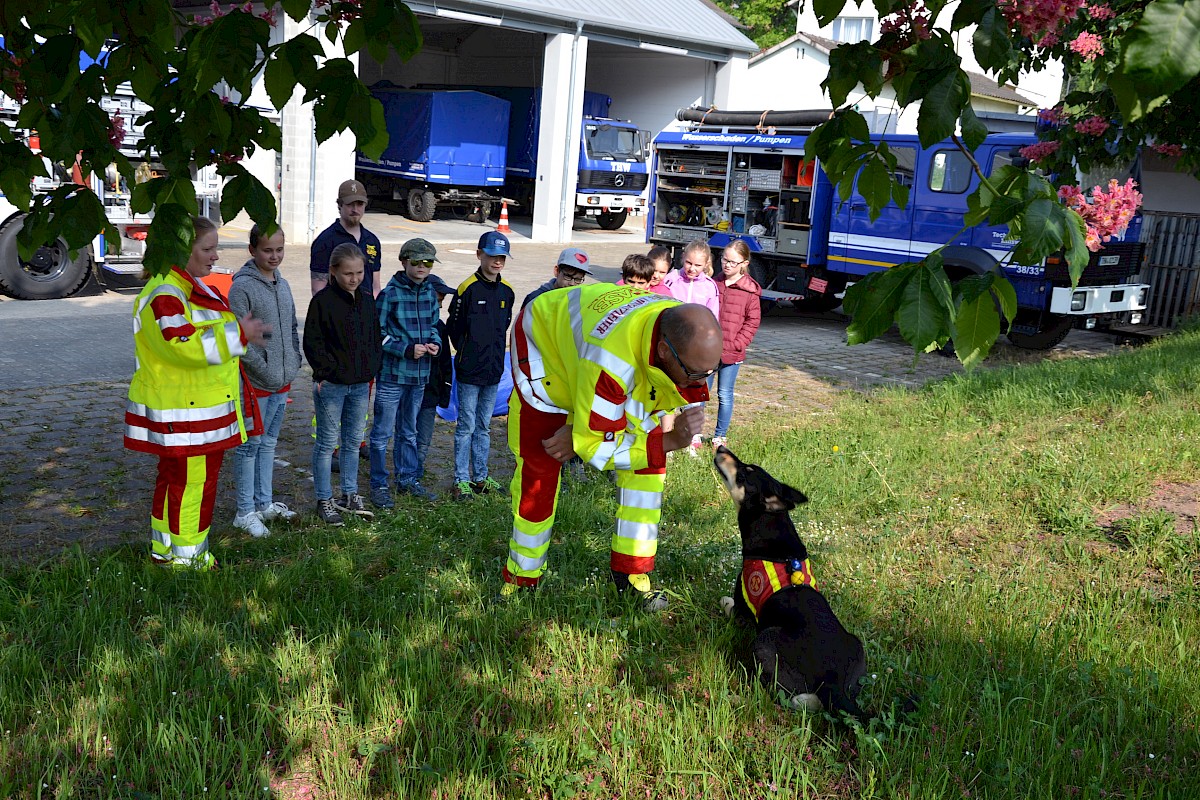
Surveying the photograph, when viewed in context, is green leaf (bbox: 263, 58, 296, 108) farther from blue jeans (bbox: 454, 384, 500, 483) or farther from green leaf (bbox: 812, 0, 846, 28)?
blue jeans (bbox: 454, 384, 500, 483)

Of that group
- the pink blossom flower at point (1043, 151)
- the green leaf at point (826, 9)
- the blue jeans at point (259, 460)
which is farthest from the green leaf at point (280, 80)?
the pink blossom flower at point (1043, 151)

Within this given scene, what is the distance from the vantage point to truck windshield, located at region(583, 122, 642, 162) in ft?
90.1

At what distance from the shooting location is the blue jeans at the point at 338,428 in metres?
5.96

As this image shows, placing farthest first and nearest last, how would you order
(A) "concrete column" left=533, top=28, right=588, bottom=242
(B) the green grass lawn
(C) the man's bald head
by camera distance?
(A) "concrete column" left=533, top=28, right=588, bottom=242 → (C) the man's bald head → (B) the green grass lawn

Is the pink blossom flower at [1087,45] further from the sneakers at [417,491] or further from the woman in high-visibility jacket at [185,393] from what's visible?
the woman in high-visibility jacket at [185,393]

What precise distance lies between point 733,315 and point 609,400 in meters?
4.48

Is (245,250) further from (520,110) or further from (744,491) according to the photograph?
(744,491)

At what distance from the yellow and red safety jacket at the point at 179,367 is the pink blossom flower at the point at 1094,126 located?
6.39 m

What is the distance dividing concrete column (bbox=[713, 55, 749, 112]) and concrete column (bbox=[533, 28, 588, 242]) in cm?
512

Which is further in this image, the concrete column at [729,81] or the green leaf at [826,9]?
the concrete column at [729,81]

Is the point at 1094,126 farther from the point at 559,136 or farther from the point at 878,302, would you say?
the point at 559,136

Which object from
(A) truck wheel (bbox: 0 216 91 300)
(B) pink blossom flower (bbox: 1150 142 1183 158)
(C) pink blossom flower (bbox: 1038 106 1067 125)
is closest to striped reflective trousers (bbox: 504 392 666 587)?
(B) pink blossom flower (bbox: 1150 142 1183 158)

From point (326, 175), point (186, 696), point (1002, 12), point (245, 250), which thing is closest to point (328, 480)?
point (186, 696)

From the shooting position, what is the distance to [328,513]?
5918mm
